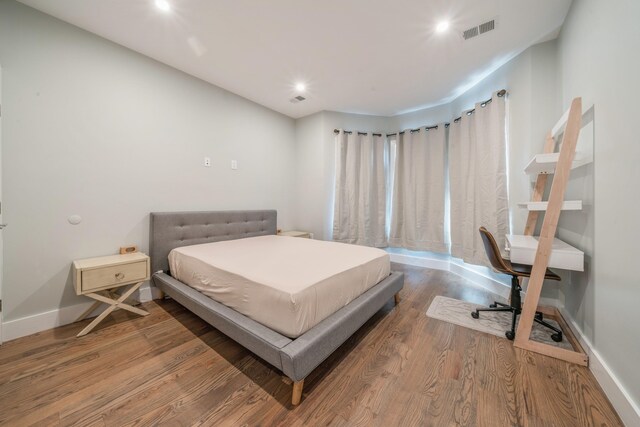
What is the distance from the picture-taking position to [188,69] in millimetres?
2736

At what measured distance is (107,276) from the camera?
1.92 m

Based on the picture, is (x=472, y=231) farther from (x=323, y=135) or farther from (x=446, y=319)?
(x=323, y=135)

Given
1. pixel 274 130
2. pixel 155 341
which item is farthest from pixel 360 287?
pixel 274 130

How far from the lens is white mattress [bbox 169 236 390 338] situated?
1.37 metres

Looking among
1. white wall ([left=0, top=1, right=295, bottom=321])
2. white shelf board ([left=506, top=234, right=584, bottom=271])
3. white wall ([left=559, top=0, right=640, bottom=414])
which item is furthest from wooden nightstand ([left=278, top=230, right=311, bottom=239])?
white wall ([left=559, top=0, right=640, bottom=414])

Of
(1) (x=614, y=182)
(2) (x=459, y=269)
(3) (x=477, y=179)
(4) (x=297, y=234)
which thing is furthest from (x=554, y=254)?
(4) (x=297, y=234)

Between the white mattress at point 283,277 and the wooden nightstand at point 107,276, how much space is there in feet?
1.11

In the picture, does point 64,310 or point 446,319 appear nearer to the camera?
point 64,310

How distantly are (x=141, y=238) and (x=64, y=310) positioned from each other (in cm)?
81

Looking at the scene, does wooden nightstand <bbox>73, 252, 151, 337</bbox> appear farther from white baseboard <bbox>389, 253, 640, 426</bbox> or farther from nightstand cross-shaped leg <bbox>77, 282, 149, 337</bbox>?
white baseboard <bbox>389, 253, 640, 426</bbox>

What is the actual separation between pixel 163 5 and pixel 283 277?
2398mm

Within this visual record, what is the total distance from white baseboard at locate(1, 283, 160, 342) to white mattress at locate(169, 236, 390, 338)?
31.5 inches

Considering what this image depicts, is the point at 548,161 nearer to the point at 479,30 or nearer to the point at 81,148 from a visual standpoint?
the point at 479,30

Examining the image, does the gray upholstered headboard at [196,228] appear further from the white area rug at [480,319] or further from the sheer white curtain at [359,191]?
the white area rug at [480,319]
